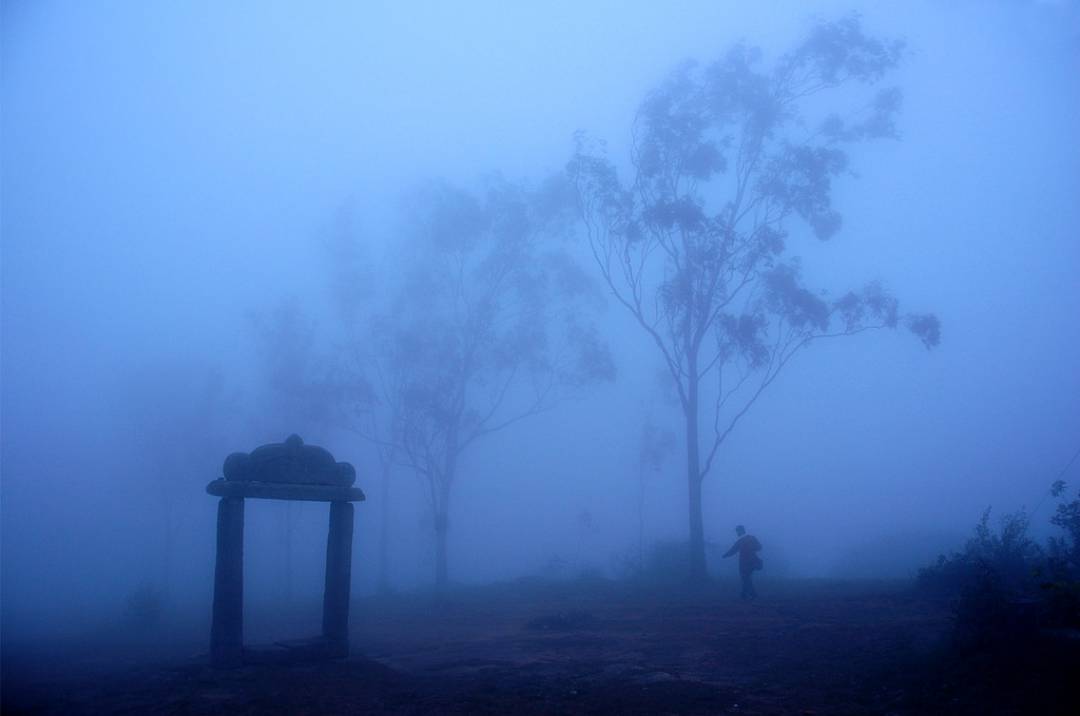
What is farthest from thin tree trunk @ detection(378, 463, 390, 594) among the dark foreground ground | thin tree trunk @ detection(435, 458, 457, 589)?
the dark foreground ground

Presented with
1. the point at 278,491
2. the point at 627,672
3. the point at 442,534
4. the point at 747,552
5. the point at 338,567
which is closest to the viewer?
the point at 627,672

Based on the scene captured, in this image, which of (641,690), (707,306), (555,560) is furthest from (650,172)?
(641,690)

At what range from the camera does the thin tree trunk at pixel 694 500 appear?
21.6 m

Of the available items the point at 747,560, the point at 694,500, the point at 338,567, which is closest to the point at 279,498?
the point at 338,567

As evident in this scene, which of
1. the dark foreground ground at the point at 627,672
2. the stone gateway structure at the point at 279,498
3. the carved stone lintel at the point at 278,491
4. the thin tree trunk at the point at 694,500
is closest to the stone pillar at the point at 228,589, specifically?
the stone gateway structure at the point at 279,498

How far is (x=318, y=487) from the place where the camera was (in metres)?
13.2

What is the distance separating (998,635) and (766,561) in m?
21.6

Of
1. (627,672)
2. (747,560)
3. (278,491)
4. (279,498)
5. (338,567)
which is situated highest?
(278,491)

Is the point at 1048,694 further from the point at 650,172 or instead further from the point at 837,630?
the point at 650,172

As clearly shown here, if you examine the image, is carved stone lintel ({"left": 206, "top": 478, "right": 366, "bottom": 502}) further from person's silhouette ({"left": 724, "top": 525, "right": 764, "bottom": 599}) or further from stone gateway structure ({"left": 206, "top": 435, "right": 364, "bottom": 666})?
person's silhouette ({"left": 724, "top": 525, "right": 764, "bottom": 599})

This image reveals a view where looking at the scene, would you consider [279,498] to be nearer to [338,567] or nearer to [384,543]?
[338,567]

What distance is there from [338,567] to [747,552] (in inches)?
371

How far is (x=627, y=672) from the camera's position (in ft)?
34.2

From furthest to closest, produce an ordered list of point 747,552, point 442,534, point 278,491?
point 442,534 < point 747,552 < point 278,491
